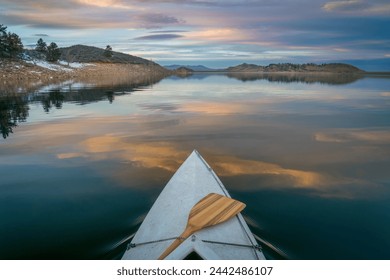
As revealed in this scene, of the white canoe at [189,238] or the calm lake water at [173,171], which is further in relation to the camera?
the calm lake water at [173,171]

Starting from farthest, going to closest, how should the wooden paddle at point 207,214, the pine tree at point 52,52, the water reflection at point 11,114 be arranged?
1. the pine tree at point 52,52
2. the water reflection at point 11,114
3. the wooden paddle at point 207,214

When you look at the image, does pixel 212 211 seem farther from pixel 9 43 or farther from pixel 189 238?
pixel 9 43

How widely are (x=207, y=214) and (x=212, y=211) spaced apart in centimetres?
24

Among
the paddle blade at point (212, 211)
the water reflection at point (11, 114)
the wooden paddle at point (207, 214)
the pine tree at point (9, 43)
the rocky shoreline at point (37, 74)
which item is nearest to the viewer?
the wooden paddle at point (207, 214)

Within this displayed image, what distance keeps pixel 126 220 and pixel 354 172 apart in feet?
33.8

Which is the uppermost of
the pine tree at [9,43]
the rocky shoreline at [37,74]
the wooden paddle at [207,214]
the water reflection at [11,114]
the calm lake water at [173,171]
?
the pine tree at [9,43]

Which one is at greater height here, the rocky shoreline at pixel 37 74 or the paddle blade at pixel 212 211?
the rocky shoreline at pixel 37 74

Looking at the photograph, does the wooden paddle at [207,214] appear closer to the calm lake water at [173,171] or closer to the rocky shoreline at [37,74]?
the calm lake water at [173,171]

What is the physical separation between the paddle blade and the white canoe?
0.15 metres

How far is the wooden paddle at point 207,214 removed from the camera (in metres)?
6.21

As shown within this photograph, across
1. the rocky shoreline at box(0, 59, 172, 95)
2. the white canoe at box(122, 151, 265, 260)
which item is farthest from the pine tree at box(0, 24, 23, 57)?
the white canoe at box(122, 151, 265, 260)

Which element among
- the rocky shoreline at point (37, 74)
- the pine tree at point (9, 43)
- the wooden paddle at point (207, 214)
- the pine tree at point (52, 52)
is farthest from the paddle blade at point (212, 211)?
the pine tree at point (52, 52)

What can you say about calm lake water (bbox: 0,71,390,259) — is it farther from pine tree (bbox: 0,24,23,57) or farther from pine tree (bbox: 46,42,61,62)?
pine tree (bbox: 46,42,61,62)

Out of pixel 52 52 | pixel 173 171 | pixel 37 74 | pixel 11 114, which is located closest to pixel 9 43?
pixel 37 74
